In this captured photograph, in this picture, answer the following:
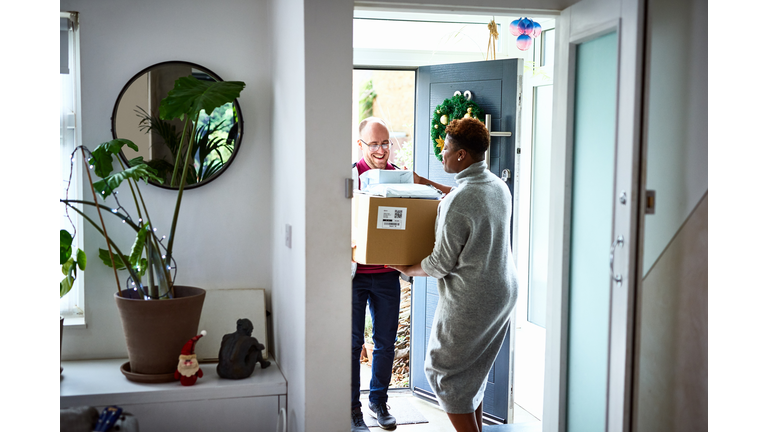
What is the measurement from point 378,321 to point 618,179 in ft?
5.07

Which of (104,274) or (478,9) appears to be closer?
(478,9)

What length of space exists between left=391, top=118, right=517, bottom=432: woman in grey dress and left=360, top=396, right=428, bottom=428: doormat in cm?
99

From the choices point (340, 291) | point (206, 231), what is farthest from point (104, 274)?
point (340, 291)

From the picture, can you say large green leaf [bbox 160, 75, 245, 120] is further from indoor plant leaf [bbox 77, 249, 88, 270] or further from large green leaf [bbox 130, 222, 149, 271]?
indoor plant leaf [bbox 77, 249, 88, 270]

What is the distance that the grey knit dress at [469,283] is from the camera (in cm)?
241

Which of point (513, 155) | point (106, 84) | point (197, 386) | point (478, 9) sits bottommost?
point (197, 386)

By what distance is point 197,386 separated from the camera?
107 inches

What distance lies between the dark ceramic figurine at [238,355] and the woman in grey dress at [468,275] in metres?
0.86

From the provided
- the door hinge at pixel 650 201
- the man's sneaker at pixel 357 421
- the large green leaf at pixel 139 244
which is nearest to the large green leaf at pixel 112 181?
the large green leaf at pixel 139 244

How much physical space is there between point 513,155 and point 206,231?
70.0 inches

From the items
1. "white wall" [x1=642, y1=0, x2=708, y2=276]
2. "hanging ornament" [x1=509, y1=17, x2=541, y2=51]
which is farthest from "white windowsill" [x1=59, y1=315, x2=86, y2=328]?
"hanging ornament" [x1=509, y1=17, x2=541, y2=51]

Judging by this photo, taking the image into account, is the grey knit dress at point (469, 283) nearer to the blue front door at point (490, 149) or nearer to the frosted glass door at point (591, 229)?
the frosted glass door at point (591, 229)
